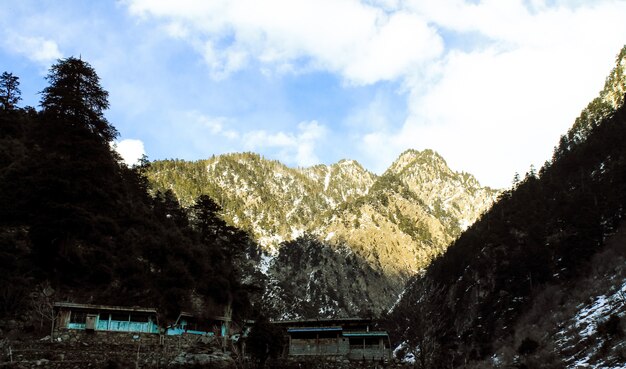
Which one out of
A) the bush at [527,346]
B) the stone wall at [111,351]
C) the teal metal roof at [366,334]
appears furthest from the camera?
the teal metal roof at [366,334]

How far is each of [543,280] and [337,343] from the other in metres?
44.2

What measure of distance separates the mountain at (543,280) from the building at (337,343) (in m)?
6.25

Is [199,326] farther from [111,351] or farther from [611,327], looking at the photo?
[611,327]

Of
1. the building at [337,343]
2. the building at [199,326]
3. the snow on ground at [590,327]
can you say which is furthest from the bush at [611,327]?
the building at [199,326]

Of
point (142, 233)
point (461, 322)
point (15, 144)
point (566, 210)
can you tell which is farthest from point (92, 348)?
point (566, 210)

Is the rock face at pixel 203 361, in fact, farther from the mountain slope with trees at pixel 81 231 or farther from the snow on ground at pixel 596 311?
the snow on ground at pixel 596 311

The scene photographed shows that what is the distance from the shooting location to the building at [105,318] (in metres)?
46.7

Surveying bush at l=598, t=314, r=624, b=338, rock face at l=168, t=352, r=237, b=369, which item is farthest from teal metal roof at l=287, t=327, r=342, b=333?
bush at l=598, t=314, r=624, b=338

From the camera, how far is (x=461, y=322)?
10219 cm

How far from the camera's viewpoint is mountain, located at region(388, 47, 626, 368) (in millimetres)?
53875

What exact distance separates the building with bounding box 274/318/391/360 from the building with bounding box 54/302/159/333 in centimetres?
1878

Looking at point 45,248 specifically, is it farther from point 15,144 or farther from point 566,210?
point 566,210

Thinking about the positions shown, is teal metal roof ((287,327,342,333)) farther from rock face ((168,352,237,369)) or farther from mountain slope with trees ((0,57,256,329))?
rock face ((168,352,237,369))

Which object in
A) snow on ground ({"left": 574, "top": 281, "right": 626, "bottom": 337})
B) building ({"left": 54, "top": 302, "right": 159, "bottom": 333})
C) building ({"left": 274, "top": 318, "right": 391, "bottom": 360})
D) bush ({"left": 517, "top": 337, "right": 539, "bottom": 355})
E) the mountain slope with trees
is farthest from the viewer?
building ({"left": 274, "top": 318, "right": 391, "bottom": 360})
